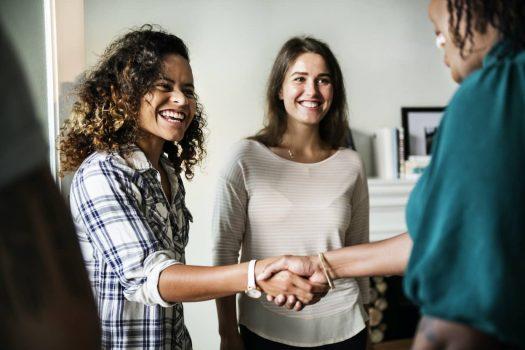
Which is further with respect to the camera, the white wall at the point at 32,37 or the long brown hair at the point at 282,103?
the long brown hair at the point at 282,103

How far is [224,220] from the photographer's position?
1618 mm

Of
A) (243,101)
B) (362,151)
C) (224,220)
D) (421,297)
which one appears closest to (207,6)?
(243,101)

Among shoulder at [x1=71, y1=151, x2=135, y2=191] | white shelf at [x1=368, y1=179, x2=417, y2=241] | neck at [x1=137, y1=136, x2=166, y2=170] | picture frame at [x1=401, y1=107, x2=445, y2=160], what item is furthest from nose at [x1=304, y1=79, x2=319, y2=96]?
picture frame at [x1=401, y1=107, x2=445, y2=160]

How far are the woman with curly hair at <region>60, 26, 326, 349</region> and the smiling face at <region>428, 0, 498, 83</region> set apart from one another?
2.46 ft

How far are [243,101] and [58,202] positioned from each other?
8.89 feet

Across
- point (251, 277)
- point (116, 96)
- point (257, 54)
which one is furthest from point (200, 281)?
point (257, 54)

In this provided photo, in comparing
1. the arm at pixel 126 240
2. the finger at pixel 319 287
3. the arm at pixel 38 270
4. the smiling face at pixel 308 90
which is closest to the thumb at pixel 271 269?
the finger at pixel 319 287

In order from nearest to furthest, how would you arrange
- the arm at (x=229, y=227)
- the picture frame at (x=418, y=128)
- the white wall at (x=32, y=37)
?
the white wall at (x=32, y=37), the arm at (x=229, y=227), the picture frame at (x=418, y=128)

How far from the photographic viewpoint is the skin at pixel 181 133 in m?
1.29

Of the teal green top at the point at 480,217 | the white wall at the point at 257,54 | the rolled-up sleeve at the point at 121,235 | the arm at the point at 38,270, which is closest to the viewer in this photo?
the arm at the point at 38,270

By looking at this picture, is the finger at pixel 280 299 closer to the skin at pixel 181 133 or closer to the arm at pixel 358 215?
the skin at pixel 181 133

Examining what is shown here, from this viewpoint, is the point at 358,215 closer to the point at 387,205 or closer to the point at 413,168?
the point at 387,205

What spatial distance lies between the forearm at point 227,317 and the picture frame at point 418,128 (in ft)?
6.97

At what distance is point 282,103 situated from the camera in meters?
1.98
